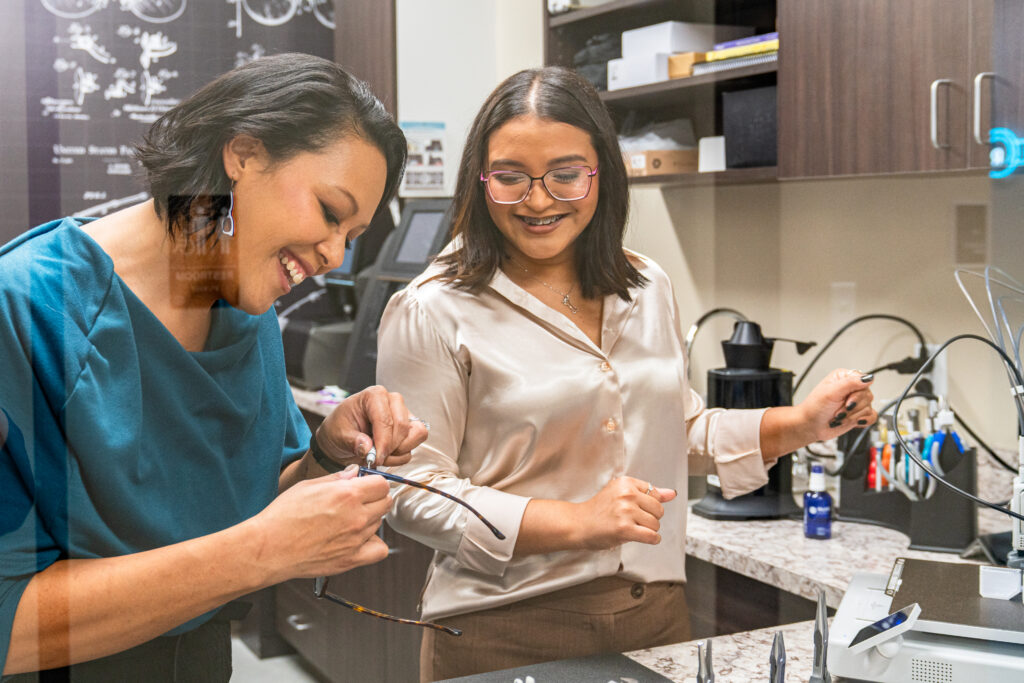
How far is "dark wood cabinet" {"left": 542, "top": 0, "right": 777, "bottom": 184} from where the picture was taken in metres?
1.21

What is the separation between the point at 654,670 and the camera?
1.15 meters

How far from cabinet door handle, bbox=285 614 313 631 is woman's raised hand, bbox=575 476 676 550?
32cm

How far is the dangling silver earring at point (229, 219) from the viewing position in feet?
3.05

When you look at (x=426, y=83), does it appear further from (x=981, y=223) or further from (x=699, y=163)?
(x=981, y=223)

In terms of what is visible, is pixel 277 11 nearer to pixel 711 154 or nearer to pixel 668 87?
pixel 668 87

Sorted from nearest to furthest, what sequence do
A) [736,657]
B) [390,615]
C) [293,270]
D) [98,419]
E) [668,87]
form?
[98,419], [293,270], [390,615], [736,657], [668,87]

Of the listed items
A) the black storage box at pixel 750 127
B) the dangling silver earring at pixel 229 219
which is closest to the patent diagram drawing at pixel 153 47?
the dangling silver earring at pixel 229 219

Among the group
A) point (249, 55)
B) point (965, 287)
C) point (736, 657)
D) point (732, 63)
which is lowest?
point (736, 657)

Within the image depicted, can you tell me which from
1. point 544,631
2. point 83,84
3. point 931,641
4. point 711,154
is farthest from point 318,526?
point 711,154

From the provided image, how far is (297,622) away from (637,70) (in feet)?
2.61

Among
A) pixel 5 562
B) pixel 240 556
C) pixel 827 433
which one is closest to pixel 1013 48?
pixel 827 433

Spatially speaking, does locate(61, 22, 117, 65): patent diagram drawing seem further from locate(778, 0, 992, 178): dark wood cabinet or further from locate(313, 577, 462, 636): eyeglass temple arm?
locate(778, 0, 992, 178): dark wood cabinet

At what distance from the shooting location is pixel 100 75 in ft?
3.21

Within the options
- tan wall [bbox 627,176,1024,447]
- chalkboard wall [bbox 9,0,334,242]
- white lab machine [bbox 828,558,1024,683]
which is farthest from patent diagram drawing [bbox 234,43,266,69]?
white lab machine [bbox 828,558,1024,683]
